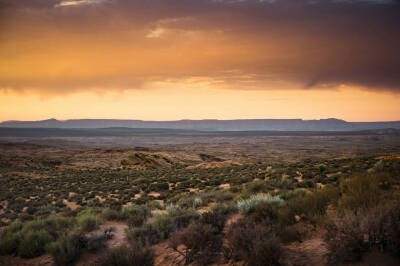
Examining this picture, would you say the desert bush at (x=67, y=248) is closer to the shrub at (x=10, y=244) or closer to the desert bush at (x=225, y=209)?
the shrub at (x=10, y=244)

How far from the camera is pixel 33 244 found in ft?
21.4

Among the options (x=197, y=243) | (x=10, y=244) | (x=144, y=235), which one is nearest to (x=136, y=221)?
(x=144, y=235)

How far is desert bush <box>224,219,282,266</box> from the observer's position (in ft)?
13.6

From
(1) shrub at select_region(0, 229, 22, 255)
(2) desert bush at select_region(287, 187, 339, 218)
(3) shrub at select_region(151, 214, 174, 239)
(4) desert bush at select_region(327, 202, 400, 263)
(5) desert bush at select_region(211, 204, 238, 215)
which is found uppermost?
(4) desert bush at select_region(327, 202, 400, 263)

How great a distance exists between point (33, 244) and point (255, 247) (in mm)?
6182

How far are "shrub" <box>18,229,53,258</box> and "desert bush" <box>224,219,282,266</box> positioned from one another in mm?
5290

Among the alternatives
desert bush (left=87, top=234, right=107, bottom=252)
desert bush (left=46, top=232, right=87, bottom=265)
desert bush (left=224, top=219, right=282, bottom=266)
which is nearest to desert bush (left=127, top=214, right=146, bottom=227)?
desert bush (left=87, top=234, right=107, bottom=252)

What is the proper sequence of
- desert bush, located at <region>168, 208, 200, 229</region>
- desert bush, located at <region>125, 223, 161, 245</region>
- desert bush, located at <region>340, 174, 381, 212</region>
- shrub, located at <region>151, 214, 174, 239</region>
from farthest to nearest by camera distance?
desert bush, located at <region>168, 208, 200, 229</region>
shrub, located at <region>151, 214, 174, 239</region>
desert bush, located at <region>125, 223, 161, 245</region>
desert bush, located at <region>340, 174, 381, 212</region>

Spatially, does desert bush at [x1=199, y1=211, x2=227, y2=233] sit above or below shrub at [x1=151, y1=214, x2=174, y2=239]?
above

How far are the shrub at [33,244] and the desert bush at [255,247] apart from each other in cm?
529

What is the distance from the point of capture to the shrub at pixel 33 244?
640 cm

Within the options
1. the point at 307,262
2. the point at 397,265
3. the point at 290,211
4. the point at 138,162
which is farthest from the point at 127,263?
the point at 138,162

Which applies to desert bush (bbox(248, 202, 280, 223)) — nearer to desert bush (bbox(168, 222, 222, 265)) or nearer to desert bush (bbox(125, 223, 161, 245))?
desert bush (bbox(168, 222, 222, 265))

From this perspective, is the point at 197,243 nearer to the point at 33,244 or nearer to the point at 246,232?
the point at 246,232
